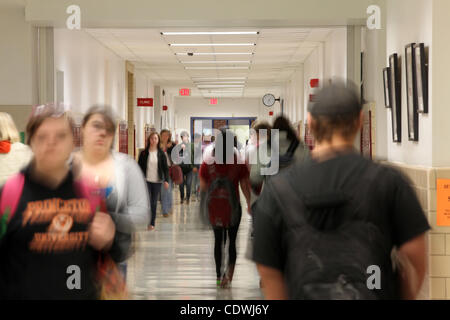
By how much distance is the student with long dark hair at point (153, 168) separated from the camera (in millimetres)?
11391

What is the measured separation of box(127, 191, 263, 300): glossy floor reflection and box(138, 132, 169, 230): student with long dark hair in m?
0.62

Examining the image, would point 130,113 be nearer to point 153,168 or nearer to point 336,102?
point 153,168

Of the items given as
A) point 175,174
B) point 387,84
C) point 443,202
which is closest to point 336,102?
point 443,202

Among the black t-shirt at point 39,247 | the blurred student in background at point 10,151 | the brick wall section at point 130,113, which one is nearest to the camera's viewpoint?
the black t-shirt at point 39,247

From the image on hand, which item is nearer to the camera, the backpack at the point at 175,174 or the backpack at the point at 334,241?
the backpack at the point at 334,241

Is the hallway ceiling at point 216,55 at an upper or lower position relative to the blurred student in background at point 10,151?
upper

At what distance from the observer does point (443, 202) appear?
205 inches

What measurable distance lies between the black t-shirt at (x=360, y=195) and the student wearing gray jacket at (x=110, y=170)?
4.59 feet

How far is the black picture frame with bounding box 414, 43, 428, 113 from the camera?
5402 mm

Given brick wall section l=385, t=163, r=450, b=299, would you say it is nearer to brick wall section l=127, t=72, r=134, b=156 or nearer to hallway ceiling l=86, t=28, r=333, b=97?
hallway ceiling l=86, t=28, r=333, b=97

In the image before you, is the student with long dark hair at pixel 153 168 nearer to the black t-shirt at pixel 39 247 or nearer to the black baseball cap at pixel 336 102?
the black t-shirt at pixel 39 247

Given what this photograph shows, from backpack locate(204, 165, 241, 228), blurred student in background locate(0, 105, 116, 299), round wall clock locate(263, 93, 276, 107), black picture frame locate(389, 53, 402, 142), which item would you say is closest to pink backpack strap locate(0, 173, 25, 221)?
blurred student in background locate(0, 105, 116, 299)

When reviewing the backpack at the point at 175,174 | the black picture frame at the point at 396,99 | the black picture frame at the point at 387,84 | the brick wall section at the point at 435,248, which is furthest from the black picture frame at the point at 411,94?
the backpack at the point at 175,174
